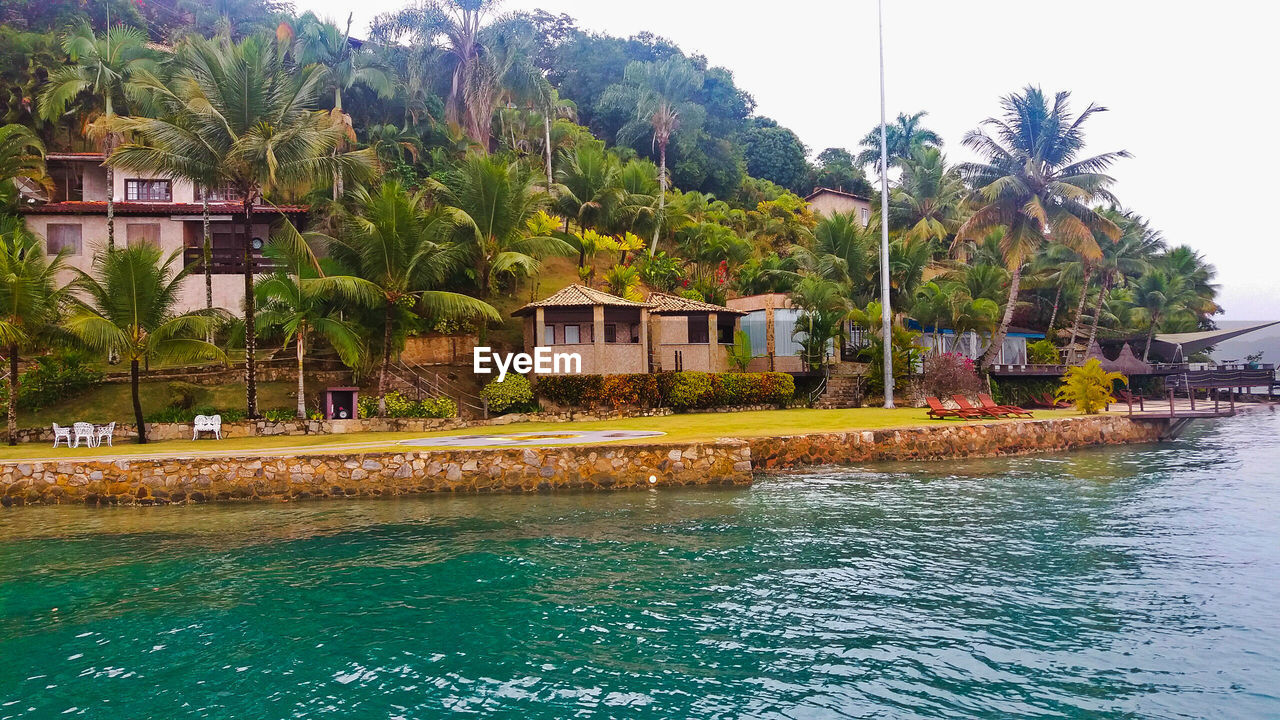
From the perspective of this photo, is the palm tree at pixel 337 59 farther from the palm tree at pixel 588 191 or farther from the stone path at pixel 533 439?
the stone path at pixel 533 439

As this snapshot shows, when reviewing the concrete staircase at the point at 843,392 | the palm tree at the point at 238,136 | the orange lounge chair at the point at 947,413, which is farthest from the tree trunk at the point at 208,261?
the orange lounge chair at the point at 947,413

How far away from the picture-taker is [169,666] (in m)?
7.93

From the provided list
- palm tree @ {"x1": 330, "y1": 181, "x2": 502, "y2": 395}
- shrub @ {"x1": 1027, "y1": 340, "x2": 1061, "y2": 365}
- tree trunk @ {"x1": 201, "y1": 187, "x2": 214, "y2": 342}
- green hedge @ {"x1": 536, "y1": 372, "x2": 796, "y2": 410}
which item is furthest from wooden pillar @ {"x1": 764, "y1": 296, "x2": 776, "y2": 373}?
tree trunk @ {"x1": 201, "y1": 187, "x2": 214, "y2": 342}

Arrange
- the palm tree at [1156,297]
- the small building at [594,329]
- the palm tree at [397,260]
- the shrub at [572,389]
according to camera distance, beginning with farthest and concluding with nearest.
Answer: the palm tree at [1156,297], the small building at [594,329], the shrub at [572,389], the palm tree at [397,260]

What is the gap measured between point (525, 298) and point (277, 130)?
17170 mm

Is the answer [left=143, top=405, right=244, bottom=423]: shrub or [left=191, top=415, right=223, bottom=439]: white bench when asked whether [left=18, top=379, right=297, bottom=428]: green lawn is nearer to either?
[left=143, top=405, right=244, bottom=423]: shrub

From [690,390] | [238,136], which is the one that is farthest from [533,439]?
[238,136]

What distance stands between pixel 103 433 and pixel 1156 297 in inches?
2309

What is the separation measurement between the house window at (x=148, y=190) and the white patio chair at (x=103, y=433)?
1631 cm

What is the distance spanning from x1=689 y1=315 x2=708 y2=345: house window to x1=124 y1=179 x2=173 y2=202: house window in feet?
79.8

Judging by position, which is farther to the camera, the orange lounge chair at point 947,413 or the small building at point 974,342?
the small building at point 974,342

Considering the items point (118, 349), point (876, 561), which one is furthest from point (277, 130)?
point (876, 561)

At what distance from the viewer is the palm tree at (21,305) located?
21094 millimetres

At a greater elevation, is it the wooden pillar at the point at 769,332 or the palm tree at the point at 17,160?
the palm tree at the point at 17,160
